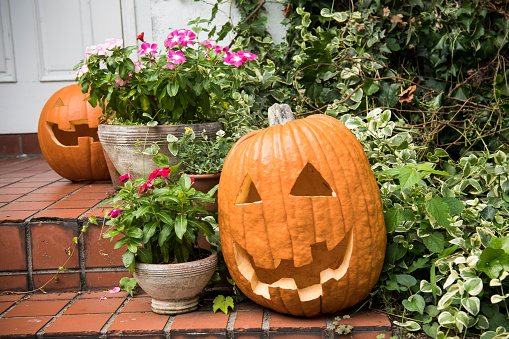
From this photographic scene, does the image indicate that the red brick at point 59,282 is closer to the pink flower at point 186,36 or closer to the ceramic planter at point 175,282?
the ceramic planter at point 175,282

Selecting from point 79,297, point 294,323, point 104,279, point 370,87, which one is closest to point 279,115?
point 294,323

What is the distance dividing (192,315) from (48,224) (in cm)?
77

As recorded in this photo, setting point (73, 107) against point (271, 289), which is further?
point (73, 107)

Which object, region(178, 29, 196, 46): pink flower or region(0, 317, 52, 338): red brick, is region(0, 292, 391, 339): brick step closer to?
region(0, 317, 52, 338): red brick

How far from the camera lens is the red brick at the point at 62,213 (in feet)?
6.84

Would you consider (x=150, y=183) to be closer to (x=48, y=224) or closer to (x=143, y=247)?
(x=143, y=247)

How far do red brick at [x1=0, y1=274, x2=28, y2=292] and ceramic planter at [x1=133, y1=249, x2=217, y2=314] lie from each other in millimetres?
632

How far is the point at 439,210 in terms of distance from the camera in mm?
1681

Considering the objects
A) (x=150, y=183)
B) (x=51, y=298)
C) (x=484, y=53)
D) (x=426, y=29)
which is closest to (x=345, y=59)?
(x=426, y=29)

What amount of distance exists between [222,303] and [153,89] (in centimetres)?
99

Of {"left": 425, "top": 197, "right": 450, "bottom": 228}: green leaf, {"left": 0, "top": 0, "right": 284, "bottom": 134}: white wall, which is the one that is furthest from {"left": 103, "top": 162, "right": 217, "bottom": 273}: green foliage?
{"left": 0, "top": 0, "right": 284, "bottom": 134}: white wall

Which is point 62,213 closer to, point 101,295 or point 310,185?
point 101,295

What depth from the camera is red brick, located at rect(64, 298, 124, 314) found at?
1.88 metres

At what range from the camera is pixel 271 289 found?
170 centimetres
